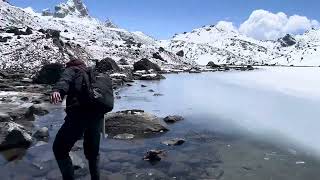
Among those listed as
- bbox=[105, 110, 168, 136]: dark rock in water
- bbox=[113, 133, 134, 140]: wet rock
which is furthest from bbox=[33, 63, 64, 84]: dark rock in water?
bbox=[113, 133, 134, 140]: wet rock

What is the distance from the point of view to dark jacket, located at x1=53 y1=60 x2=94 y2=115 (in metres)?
9.16

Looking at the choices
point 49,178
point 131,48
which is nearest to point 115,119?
point 49,178

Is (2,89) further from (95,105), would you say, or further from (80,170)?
(95,105)

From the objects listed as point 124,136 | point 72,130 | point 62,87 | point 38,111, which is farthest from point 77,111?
point 38,111

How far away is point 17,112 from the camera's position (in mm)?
21469

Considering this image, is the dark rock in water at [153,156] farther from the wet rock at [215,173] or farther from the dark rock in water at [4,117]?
the dark rock in water at [4,117]

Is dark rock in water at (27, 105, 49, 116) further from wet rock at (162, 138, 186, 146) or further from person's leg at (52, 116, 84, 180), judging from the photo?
person's leg at (52, 116, 84, 180)

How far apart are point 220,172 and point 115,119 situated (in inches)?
284

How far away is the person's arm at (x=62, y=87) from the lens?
877 cm

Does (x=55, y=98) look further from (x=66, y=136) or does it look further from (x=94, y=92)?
(x=66, y=136)

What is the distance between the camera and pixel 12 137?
15516 millimetres

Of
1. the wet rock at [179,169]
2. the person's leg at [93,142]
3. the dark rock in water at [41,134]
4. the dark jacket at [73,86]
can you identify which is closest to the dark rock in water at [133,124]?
the dark rock in water at [41,134]

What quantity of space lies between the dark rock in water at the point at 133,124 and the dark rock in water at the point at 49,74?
23.2m

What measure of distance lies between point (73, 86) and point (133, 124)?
947cm
